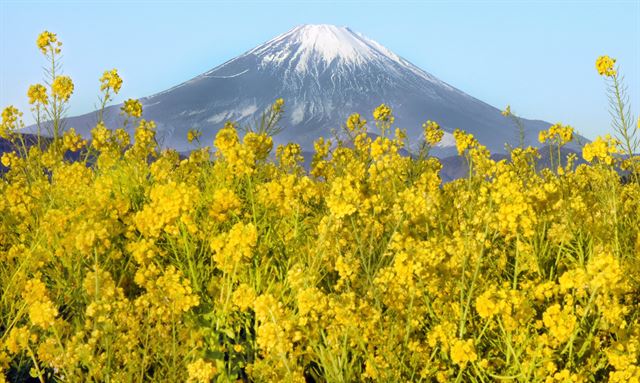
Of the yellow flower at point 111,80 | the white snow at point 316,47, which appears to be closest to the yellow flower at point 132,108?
the yellow flower at point 111,80

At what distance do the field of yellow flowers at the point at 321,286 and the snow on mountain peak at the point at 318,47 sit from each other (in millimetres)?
139362

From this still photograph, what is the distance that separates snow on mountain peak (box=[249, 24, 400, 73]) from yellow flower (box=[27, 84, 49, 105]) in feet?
448

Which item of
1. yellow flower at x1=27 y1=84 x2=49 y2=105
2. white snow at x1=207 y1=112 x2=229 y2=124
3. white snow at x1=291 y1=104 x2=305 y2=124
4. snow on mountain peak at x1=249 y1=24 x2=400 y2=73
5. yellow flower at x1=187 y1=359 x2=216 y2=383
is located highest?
snow on mountain peak at x1=249 y1=24 x2=400 y2=73

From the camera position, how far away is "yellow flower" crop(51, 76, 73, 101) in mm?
6543

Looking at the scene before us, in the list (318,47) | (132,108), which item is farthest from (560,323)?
(318,47)

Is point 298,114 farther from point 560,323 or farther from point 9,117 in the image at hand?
point 560,323

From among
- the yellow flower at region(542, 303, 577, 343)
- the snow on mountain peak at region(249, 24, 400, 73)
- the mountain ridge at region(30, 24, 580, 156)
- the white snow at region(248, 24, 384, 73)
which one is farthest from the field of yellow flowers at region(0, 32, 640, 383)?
the snow on mountain peak at region(249, 24, 400, 73)

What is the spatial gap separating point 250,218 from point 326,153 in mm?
2276

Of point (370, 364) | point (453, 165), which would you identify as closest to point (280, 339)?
point (370, 364)

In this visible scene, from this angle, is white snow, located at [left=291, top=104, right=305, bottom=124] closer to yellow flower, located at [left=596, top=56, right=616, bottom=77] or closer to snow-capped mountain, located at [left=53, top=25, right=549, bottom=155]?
snow-capped mountain, located at [left=53, top=25, right=549, bottom=155]

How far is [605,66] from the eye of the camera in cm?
471

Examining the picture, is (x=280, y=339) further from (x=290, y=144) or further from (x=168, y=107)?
(x=168, y=107)

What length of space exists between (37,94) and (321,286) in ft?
14.4

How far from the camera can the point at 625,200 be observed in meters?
5.50
